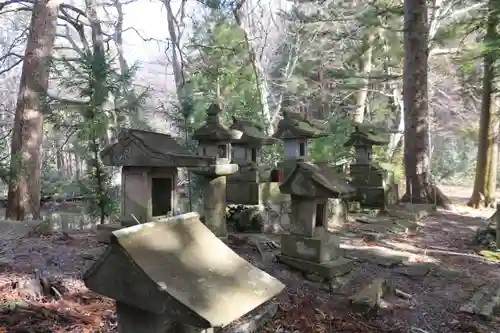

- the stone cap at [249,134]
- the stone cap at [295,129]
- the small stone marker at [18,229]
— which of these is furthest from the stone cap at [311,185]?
the small stone marker at [18,229]

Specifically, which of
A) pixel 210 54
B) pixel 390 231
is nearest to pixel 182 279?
pixel 390 231

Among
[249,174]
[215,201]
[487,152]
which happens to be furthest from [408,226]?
[487,152]

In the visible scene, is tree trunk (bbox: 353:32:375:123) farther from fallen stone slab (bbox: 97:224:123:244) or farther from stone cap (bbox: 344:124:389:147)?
fallen stone slab (bbox: 97:224:123:244)

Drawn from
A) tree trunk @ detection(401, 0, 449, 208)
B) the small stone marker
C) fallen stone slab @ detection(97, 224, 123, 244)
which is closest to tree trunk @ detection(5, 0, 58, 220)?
the small stone marker

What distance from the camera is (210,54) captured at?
1295cm

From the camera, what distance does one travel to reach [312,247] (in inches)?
207

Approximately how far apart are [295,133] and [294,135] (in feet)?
0.29

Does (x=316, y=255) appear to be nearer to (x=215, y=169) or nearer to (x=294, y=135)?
(x=215, y=169)

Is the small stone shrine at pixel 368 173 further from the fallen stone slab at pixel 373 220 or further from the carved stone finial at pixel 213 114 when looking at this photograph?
the carved stone finial at pixel 213 114

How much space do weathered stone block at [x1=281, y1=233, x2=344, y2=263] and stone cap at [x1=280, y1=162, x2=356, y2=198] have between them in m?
0.61

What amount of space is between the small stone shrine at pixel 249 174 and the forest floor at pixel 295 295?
83.4 inches

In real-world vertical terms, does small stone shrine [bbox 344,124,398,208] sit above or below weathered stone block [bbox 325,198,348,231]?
above

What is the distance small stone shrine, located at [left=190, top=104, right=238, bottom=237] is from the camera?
6043 millimetres

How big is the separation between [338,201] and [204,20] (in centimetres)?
882
